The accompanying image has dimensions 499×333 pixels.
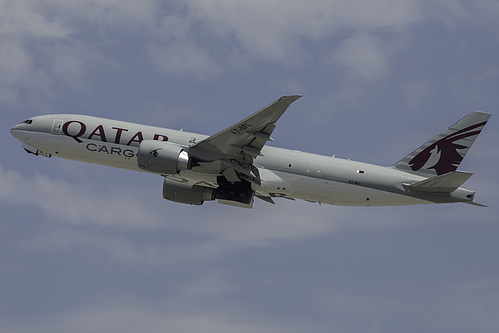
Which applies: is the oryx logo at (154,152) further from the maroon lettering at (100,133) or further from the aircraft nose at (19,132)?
the aircraft nose at (19,132)

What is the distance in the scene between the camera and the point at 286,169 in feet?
141

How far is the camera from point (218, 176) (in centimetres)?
4338

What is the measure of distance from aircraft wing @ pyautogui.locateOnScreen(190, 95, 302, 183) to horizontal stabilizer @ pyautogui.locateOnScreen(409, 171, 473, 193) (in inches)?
380

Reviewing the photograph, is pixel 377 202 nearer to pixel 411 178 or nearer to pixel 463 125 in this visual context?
pixel 411 178

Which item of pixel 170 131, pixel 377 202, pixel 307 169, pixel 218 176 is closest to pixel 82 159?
pixel 170 131

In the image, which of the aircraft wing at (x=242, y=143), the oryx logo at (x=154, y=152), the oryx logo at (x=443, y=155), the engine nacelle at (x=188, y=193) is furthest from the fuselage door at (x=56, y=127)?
the oryx logo at (x=443, y=155)

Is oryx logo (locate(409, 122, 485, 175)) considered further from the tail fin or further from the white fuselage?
the white fuselage

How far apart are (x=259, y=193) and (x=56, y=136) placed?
13.2 m

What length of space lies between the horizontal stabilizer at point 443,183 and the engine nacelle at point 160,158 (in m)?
13.8

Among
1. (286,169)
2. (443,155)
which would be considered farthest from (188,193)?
(443,155)

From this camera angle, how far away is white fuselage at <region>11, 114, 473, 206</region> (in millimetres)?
42750

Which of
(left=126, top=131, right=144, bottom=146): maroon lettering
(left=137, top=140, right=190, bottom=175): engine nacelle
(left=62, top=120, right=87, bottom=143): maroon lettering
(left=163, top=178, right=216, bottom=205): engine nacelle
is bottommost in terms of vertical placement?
(left=163, top=178, right=216, bottom=205): engine nacelle

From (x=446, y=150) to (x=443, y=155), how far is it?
38 centimetres

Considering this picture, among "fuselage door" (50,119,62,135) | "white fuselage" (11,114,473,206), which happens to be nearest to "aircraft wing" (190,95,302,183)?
"white fuselage" (11,114,473,206)
